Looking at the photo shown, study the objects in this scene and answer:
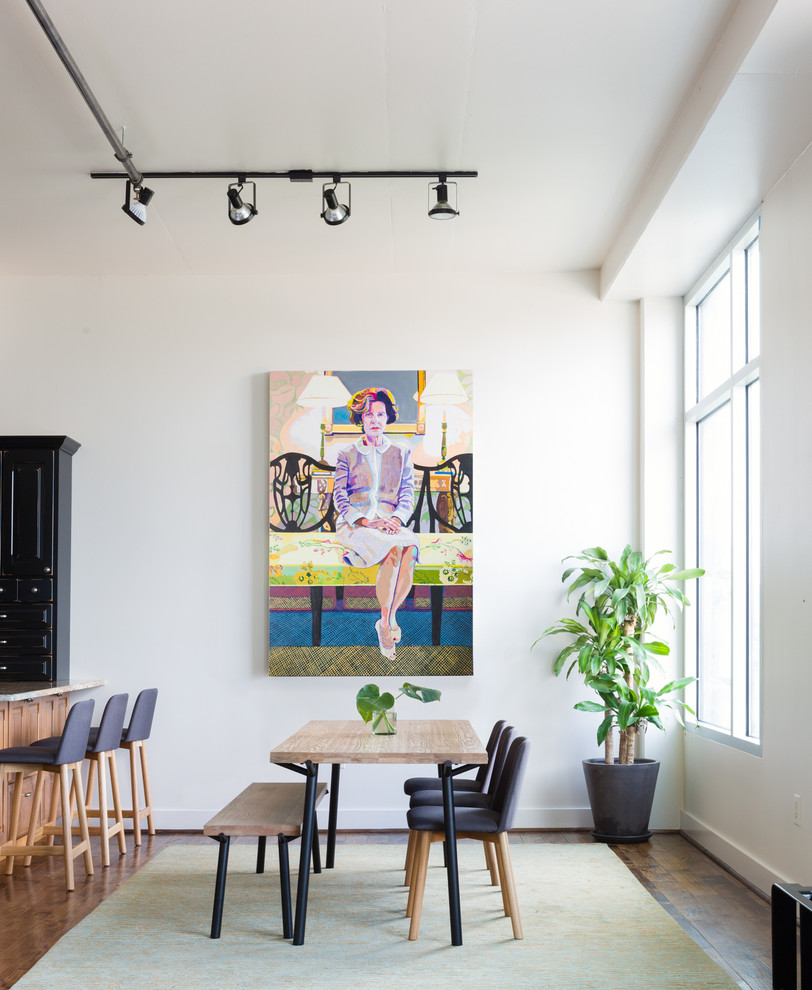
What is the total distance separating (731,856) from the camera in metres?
5.00

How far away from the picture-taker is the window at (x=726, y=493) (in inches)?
197

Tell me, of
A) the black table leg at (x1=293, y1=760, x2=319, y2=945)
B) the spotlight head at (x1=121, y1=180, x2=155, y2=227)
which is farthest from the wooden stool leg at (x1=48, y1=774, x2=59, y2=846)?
the spotlight head at (x1=121, y1=180, x2=155, y2=227)

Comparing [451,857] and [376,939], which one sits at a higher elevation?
[451,857]

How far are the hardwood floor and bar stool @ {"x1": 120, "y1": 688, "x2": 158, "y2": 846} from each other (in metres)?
0.14

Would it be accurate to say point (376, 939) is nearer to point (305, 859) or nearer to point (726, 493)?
point (305, 859)

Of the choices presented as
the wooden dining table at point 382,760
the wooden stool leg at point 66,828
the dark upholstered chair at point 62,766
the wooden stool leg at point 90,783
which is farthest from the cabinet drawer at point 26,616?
the wooden dining table at point 382,760

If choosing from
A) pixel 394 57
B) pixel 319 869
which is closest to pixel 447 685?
pixel 319 869

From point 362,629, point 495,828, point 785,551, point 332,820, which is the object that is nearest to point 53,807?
point 332,820

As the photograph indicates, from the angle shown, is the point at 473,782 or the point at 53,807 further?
the point at 53,807

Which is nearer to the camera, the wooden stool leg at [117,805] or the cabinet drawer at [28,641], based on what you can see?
the wooden stool leg at [117,805]

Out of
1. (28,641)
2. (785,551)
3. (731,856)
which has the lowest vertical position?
(731,856)

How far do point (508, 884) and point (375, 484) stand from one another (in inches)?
110

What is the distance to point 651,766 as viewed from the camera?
5660 mm

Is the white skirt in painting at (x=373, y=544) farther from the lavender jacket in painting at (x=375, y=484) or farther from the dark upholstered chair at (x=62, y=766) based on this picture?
the dark upholstered chair at (x=62, y=766)
